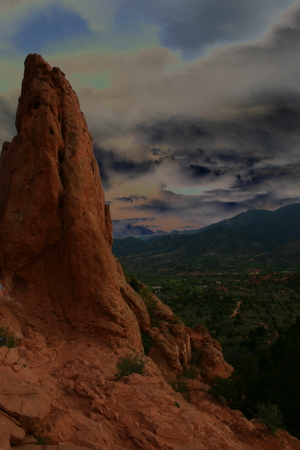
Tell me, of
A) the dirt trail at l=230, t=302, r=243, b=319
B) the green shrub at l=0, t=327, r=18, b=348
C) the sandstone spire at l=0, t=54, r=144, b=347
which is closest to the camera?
the green shrub at l=0, t=327, r=18, b=348

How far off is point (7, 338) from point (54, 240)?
16.8 feet

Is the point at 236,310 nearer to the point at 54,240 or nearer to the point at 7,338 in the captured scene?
the point at 54,240

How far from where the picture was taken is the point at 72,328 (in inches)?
504

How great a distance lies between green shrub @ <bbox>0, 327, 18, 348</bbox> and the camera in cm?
998

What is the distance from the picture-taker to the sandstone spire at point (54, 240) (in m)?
13.2

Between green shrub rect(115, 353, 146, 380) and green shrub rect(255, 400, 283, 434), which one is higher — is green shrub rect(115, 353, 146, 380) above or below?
above

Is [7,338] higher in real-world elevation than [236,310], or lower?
higher

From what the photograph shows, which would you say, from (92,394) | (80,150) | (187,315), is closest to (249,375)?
(92,394)

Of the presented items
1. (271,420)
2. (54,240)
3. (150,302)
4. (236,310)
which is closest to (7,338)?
(54,240)

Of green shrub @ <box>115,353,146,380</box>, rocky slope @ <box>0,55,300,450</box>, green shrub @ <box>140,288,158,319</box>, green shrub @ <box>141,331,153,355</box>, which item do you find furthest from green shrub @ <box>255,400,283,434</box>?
green shrub @ <box>140,288,158,319</box>

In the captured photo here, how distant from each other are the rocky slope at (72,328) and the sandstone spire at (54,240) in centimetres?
5

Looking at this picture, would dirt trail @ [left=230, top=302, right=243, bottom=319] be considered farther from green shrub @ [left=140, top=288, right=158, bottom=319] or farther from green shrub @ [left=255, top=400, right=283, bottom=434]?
green shrub @ [left=255, top=400, right=283, bottom=434]

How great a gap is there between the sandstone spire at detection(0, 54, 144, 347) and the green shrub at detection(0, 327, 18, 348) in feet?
6.36

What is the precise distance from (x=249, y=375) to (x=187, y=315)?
28.2 m
